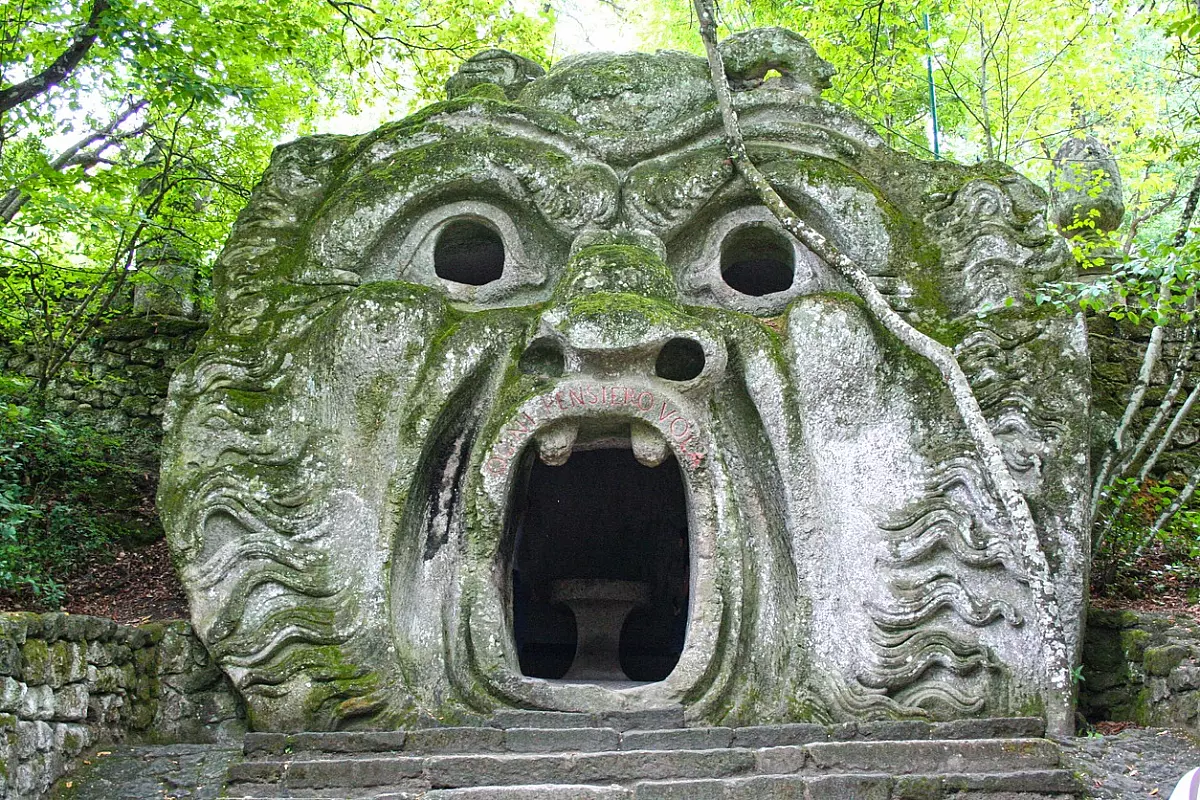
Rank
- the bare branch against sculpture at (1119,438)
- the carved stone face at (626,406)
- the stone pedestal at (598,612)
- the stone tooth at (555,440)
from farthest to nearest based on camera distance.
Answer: the stone pedestal at (598,612), the bare branch against sculpture at (1119,438), the stone tooth at (555,440), the carved stone face at (626,406)

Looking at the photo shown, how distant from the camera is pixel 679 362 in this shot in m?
6.11

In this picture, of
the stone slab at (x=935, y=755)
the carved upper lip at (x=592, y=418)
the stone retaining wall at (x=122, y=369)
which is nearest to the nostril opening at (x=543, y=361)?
the carved upper lip at (x=592, y=418)

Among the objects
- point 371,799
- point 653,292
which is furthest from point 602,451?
point 371,799

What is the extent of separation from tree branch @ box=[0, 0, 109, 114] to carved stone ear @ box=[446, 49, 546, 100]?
2125 mm

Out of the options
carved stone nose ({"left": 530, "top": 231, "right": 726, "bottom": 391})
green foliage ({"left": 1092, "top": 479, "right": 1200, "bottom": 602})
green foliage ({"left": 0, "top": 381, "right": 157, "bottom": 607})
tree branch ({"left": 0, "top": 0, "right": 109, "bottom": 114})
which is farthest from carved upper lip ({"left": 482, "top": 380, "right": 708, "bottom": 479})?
tree branch ({"left": 0, "top": 0, "right": 109, "bottom": 114})

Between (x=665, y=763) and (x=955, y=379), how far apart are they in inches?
95.3

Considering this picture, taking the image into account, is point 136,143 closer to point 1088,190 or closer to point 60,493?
point 60,493

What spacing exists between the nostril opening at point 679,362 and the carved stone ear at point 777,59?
1985 millimetres

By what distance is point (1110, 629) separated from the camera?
19.1 ft

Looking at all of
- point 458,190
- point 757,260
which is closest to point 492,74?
point 458,190

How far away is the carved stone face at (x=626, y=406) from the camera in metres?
5.45

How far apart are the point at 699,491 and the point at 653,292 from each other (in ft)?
3.62

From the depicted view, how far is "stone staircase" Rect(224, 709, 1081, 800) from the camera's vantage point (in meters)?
4.36

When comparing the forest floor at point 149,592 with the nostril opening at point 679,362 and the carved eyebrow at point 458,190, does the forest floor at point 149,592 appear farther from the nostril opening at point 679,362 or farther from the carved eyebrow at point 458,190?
the nostril opening at point 679,362
